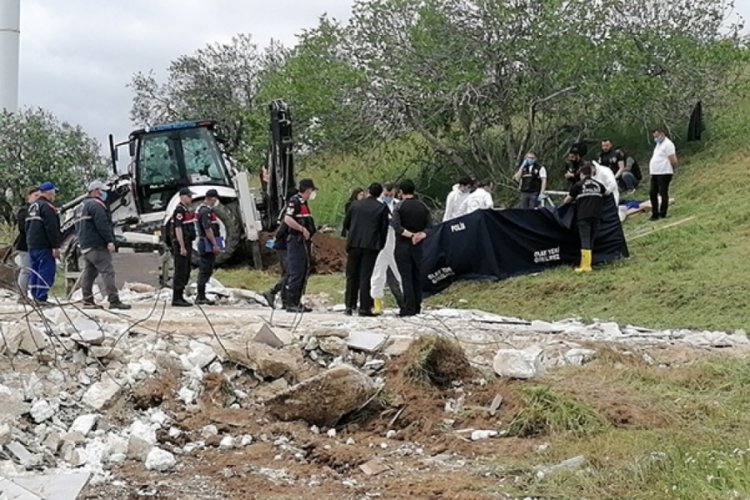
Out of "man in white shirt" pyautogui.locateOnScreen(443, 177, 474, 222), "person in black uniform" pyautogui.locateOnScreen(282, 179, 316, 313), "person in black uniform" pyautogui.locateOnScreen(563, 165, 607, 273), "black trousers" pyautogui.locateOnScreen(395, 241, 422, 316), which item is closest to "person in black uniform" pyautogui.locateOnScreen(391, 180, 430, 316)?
"black trousers" pyautogui.locateOnScreen(395, 241, 422, 316)

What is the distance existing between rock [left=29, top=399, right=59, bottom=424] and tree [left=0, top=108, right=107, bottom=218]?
1984 centimetres

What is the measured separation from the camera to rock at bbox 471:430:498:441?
24.1ft

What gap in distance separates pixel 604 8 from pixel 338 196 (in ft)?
30.0

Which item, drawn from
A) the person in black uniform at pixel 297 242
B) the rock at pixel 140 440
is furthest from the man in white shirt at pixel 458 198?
the rock at pixel 140 440

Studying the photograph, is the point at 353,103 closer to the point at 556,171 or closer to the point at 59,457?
the point at 556,171

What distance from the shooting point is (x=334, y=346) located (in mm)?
9031

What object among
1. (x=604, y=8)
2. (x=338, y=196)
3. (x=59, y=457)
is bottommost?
(x=59, y=457)

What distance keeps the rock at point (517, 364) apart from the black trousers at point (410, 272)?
322cm

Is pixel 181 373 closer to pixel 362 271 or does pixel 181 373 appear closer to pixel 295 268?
pixel 362 271

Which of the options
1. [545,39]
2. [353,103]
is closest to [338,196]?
[353,103]

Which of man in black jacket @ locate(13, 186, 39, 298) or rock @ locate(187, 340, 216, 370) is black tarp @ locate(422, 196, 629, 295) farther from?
rock @ locate(187, 340, 216, 370)

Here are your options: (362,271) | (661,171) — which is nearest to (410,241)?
(362,271)

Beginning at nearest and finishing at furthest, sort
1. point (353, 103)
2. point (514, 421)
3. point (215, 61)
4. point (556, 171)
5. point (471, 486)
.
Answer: point (471, 486)
point (514, 421)
point (353, 103)
point (556, 171)
point (215, 61)

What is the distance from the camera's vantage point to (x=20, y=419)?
22.6 ft
